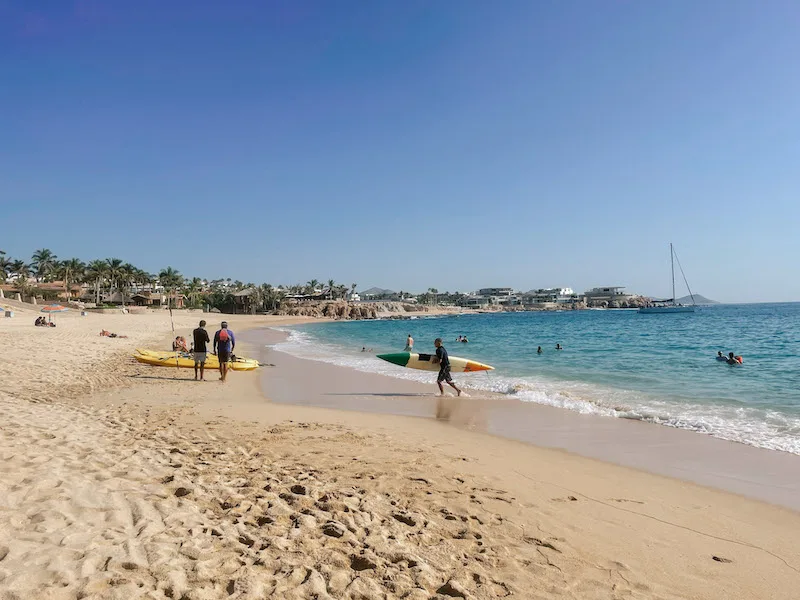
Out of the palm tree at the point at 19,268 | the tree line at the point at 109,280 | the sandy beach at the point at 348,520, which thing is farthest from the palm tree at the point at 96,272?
the sandy beach at the point at 348,520

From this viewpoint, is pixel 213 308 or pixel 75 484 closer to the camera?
pixel 75 484

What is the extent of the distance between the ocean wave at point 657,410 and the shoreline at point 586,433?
1.39ft

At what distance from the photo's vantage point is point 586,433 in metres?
8.69

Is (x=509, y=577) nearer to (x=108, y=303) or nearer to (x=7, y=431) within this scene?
(x=7, y=431)

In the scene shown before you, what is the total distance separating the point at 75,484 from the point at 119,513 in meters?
0.94

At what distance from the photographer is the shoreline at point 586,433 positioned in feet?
20.7

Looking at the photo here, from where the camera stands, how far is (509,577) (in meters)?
3.38

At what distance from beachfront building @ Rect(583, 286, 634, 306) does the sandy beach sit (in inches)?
7233

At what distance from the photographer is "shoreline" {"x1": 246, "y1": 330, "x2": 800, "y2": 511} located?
249 inches

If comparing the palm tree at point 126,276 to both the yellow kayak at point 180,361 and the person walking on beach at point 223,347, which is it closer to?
the yellow kayak at point 180,361

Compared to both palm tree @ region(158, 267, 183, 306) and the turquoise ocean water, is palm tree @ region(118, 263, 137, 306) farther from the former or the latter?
the turquoise ocean water

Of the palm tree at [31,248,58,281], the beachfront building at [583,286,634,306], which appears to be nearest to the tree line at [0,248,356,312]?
the palm tree at [31,248,58,281]

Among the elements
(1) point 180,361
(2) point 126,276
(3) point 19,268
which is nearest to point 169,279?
(2) point 126,276

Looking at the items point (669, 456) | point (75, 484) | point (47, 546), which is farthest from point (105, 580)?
point (669, 456)
